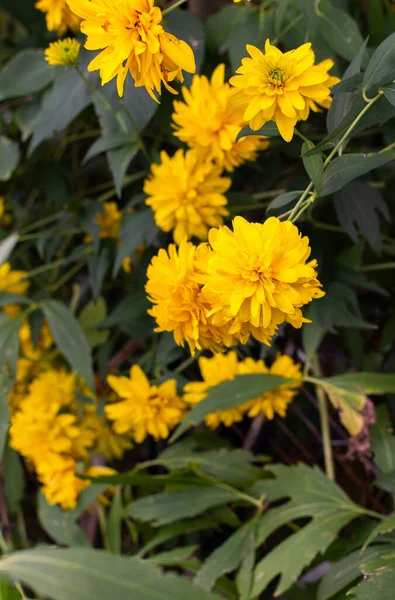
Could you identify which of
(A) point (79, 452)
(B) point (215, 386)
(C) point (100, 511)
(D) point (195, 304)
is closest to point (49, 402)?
(A) point (79, 452)

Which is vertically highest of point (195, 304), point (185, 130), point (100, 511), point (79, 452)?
point (185, 130)

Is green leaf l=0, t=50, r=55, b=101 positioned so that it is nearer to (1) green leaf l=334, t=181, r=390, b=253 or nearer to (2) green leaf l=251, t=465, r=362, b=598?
(1) green leaf l=334, t=181, r=390, b=253

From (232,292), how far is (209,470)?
1.49 feet

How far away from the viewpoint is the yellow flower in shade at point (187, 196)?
66 centimetres

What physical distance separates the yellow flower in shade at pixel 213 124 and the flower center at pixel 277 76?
151mm

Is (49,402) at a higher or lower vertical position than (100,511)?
higher

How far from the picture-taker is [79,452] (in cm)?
94

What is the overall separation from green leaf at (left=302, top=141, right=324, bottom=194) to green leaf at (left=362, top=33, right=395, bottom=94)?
6cm

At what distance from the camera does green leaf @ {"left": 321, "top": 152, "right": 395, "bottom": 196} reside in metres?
0.47

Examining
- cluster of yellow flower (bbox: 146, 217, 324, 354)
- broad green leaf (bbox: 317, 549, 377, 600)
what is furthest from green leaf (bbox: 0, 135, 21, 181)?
broad green leaf (bbox: 317, 549, 377, 600)

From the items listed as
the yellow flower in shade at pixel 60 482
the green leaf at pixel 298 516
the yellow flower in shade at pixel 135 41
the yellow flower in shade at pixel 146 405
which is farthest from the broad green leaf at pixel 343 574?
the yellow flower in shade at pixel 135 41

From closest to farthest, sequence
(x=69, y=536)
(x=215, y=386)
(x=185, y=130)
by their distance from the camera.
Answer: (x=185, y=130) → (x=215, y=386) → (x=69, y=536)

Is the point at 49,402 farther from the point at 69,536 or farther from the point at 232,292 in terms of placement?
the point at 232,292

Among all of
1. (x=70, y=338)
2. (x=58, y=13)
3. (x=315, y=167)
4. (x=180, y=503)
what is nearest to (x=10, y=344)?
(x=70, y=338)
